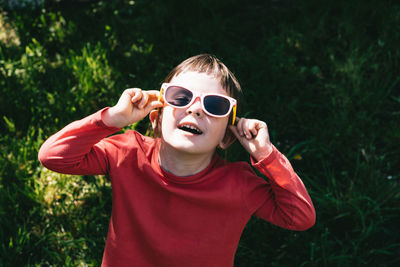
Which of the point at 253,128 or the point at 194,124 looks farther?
the point at 253,128

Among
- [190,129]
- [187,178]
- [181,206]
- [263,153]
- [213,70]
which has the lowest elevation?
[181,206]

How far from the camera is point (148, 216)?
77.9 inches

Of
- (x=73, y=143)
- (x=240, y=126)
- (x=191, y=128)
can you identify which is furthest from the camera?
(x=240, y=126)

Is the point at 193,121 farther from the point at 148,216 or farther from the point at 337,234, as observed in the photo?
the point at 337,234

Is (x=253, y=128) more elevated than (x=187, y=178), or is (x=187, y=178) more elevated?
(x=253, y=128)

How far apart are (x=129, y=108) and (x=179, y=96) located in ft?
0.82

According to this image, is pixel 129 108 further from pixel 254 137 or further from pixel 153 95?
pixel 254 137

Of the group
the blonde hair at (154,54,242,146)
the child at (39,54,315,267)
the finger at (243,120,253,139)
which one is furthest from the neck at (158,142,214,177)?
the blonde hair at (154,54,242,146)

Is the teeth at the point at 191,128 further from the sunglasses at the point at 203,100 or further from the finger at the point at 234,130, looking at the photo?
the finger at the point at 234,130

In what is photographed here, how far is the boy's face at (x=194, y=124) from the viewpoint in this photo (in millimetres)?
1842

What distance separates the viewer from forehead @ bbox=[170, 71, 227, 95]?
1.93 m


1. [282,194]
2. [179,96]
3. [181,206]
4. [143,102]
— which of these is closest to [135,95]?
[143,102]

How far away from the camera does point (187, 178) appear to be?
6.45ft

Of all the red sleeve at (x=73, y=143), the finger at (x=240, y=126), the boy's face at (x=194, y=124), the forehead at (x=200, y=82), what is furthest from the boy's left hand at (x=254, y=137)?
the red sleeve at (x=73, y=143)
